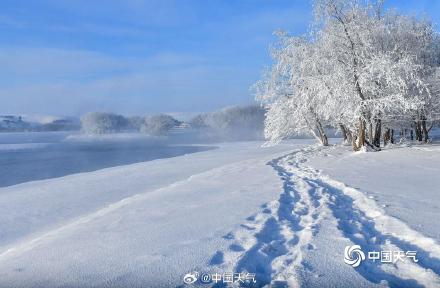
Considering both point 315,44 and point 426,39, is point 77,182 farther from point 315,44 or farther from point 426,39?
point 426,39

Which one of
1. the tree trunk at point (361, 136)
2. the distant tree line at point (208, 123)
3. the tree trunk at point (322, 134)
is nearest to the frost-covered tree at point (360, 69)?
the tree trunk at point (361, 136)

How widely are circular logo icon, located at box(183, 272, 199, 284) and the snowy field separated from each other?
0.12m

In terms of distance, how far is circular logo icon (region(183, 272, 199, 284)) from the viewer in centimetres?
578

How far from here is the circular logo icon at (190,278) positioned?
5.78m

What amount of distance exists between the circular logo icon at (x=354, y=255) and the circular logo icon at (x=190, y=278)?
222 cm

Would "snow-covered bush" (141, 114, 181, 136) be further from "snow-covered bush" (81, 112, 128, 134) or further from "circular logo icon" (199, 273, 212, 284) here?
"circular logo icon" (199, 273, 212, 284)

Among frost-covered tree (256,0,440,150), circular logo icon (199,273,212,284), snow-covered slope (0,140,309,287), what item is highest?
frost-covered tree (256,0,440,150)

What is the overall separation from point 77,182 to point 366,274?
16936mm

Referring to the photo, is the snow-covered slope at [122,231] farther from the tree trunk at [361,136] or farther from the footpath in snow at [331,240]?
the tree trunk at [361,136]

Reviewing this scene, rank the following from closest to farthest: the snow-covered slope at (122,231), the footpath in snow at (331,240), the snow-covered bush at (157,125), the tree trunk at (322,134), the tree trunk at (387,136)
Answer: the footpath in snow at (331,240), the snow-covered slope at (122,231), the tree trunk at (387,136), the tree trunk at (322,134), the snow-covered bush at (157,125)

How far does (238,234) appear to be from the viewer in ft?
25.4

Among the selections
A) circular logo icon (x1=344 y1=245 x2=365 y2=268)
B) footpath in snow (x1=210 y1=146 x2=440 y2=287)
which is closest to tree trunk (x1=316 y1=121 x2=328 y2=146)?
footpath in snow (x1=210 y1=146 x2=440 y2=287)

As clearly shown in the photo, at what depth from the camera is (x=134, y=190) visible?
661 inches

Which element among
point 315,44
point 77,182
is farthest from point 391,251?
point 315,44
